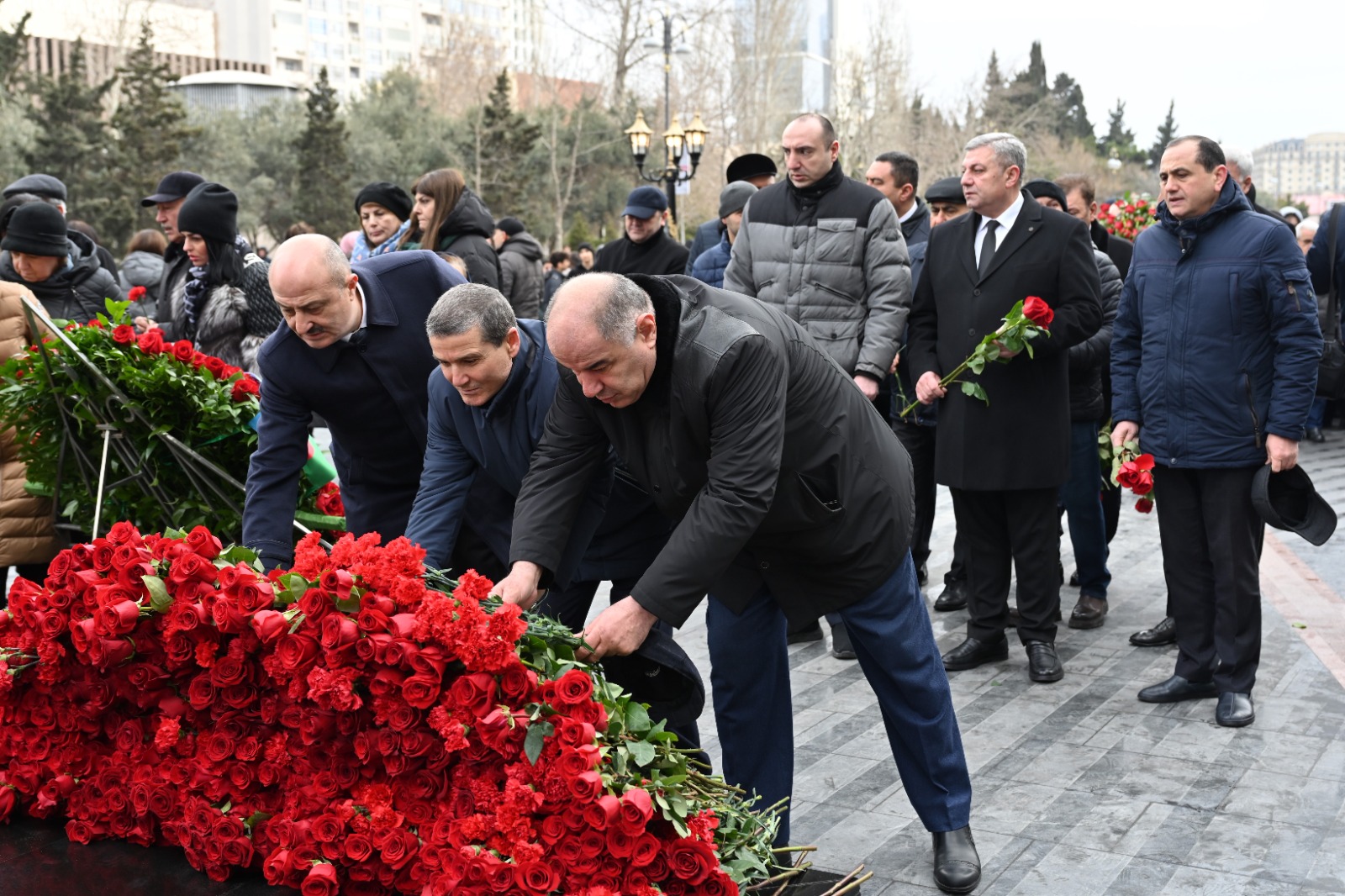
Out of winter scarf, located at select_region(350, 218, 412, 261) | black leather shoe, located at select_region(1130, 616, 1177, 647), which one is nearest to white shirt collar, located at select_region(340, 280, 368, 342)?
winter scarf, located at select_region(350, 218, 412, 261)

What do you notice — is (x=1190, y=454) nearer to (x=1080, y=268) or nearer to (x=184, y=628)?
(x=1080, y=268)

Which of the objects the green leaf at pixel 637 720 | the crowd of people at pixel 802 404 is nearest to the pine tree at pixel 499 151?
the crowd of people at pixel 802 404

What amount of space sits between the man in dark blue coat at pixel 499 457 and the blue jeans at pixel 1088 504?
3248mm

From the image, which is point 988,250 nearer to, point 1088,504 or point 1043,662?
point 1088,504

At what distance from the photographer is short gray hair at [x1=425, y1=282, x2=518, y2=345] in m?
3.68

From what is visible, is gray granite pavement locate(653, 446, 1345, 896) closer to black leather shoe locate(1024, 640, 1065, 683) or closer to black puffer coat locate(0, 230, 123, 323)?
black leather shoe locate(1024, 640, 1065, 683)

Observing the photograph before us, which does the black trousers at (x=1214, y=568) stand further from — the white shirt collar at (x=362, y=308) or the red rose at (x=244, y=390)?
the red rose at (x=244, y=390)

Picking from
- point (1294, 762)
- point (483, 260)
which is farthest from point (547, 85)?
point (1294, 762)

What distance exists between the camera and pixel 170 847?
3.18 meters

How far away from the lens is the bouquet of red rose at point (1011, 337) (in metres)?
5.36

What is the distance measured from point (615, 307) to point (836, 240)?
3.20m

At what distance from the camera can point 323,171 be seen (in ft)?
134

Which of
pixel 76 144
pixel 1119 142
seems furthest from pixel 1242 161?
pixel 1119 142

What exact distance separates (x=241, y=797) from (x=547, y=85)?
48320 millimetres
